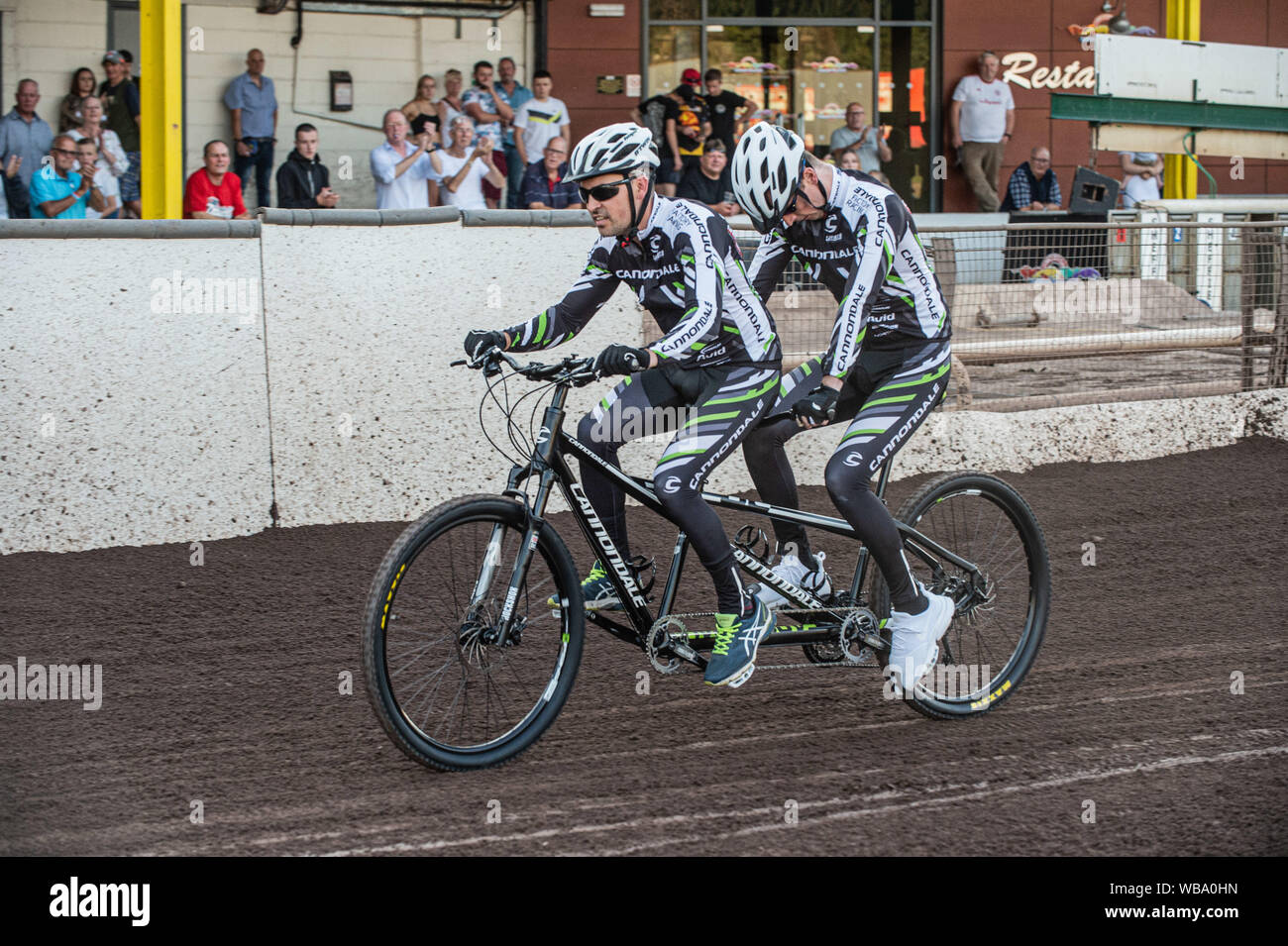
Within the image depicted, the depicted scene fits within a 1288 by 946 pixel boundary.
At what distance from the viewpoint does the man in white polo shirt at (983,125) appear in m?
19.2

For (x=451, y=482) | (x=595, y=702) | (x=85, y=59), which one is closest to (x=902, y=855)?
(x=595, y=702)

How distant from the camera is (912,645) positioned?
5.18m

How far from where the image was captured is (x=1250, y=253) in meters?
10.8

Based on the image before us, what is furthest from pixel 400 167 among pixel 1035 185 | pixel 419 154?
pixel 1035 185

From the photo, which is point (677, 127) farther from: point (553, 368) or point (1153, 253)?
point (553, 368)

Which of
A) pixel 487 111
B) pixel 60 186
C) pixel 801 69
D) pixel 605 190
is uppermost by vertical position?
pixel 801 69

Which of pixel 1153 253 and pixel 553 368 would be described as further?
pixel 1153 253

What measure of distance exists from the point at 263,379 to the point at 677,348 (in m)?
3.65

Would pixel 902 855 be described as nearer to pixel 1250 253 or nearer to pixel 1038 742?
pixel 1038 742

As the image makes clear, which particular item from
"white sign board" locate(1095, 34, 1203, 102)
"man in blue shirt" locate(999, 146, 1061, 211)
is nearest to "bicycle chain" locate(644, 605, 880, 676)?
"white sign board" locate(1095, 34, 1203, 102)

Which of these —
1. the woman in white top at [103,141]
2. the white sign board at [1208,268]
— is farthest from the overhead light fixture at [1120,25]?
the woman in white top at [103,141]

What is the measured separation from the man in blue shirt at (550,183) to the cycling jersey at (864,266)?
862 centimetres
